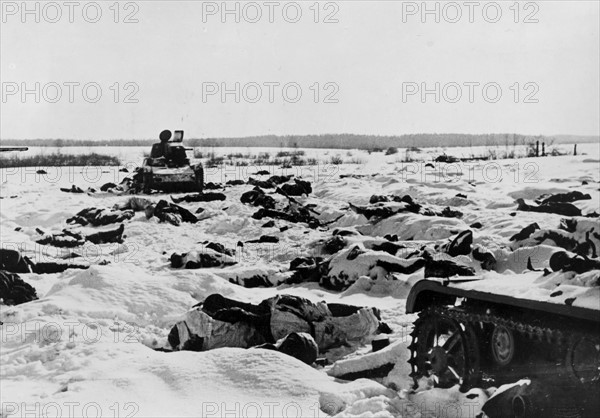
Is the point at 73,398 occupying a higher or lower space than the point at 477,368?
lower

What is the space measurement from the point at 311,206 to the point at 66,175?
50.7ft

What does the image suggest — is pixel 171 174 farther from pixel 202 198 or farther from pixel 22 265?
pixel 22 265

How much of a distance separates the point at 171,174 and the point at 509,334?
18106 mm

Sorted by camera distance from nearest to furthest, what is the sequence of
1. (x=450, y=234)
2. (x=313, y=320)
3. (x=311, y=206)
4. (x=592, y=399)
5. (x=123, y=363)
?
(x=592, y=399) < (x=123, y=363) < (x=313, y=320) < (x=450, y=234) < (x=311, y=206)

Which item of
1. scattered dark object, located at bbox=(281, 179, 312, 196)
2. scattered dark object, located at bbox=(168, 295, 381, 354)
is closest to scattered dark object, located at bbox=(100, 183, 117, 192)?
scattered dark object, located at bbox=(281, 179, 312, 196)

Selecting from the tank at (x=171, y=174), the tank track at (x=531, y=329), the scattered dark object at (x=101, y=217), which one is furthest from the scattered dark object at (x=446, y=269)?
the tank at (x=171, y=174)

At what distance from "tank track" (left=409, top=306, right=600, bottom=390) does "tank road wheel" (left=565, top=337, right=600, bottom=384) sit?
2cm

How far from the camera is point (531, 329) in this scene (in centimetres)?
420

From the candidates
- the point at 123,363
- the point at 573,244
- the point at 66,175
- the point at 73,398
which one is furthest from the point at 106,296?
the point at 66,175

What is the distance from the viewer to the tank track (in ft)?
13.2

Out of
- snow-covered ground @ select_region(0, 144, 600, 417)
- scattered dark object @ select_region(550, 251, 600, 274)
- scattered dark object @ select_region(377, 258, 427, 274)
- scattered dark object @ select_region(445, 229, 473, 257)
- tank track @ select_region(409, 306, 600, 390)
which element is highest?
scattered dark object @ select_region(550, 251, 600, 274)

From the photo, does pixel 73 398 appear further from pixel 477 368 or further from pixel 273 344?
pixel 477 368

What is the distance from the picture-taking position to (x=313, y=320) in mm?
6945

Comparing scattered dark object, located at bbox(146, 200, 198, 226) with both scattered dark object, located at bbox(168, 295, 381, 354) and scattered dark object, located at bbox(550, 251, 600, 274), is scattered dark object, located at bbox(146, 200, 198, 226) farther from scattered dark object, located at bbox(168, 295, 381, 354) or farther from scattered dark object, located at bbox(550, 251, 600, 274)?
scattered dark object, located at bbox(550, 251, 600, 274)
